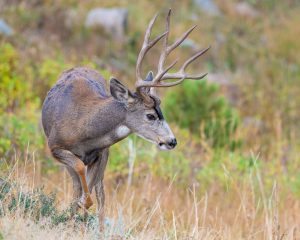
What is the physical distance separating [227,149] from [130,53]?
7370 millimetres

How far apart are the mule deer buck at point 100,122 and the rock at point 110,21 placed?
1327 cm

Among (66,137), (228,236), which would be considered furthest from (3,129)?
(228,236)

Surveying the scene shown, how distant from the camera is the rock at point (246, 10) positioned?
2660 centimetres

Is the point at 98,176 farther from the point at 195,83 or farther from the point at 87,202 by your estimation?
the point at 195,83

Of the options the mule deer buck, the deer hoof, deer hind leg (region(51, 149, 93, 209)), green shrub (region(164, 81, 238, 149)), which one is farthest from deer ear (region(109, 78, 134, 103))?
green shrub (region(164, 81, 238, 149))

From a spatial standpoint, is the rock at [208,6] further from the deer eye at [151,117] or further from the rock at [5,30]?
the deer eye at [151,117]

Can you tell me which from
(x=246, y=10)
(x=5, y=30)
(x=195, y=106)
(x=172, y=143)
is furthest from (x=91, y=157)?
(x=246, y=10)

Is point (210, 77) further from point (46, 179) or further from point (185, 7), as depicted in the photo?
point (46, 179)

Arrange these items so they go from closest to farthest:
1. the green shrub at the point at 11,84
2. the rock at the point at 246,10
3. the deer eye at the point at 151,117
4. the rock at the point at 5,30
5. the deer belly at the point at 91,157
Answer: the deer eye at the point at 151,117, the deer belly at the point at 91,157, the green shrub at the point at 11,84, the rock at the point at 5,30, the rock at the point at 246,10

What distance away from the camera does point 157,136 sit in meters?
7.22

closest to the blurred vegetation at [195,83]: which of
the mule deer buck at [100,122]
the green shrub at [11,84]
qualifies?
the green shrub at [11,84]

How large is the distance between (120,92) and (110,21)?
13855 mm

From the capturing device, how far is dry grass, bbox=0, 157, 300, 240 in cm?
605

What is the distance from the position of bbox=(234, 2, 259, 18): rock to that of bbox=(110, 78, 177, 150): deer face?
64.0 feet
